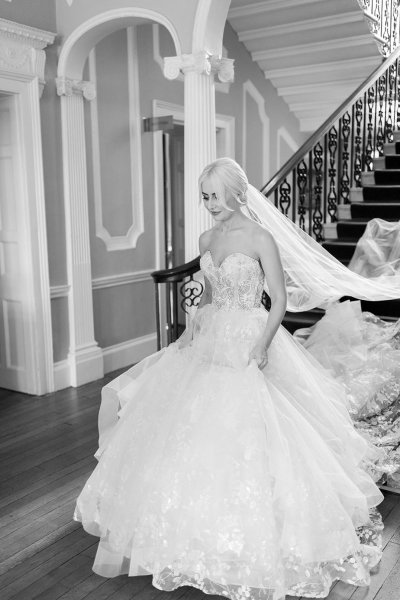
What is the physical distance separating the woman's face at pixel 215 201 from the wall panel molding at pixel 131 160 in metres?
3.19

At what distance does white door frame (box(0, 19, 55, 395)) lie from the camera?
4848 mm

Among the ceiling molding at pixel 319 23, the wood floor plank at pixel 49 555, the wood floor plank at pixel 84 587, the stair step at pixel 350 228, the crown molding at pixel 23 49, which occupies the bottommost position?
the wood floor plank at pixel 49 555

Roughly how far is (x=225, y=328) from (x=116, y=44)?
3.91 m

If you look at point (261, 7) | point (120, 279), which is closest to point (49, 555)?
point (120, 279)

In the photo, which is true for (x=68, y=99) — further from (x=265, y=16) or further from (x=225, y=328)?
(x=225, y=328)

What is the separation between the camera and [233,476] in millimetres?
Answer: 2439

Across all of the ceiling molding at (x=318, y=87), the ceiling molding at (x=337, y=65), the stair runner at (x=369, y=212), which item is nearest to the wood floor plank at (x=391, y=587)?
the stair runner at (x=369, y=212)

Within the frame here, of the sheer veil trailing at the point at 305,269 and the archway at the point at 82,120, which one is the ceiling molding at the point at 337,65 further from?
the sheer veil trailing at the point at 305,269

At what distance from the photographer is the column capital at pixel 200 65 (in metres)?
4.28

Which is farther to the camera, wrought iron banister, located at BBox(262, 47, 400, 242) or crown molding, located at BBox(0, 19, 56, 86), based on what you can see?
wrought iron banister, located at BBox(262, 47, 400, 242)

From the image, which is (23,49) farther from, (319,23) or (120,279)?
(319,23)

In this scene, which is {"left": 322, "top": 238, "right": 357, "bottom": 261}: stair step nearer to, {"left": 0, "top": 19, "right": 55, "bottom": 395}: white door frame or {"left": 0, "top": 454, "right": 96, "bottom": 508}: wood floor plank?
{"left": 0, "top": 19, "right": 55, "bottom": 395}: white door frame

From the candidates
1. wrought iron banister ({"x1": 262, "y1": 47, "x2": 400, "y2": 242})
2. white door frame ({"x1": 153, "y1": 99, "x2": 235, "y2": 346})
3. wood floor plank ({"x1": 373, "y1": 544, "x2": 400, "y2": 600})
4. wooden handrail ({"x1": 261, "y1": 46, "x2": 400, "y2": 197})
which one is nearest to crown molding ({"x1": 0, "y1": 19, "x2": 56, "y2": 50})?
white door frame ({"x1": 153, "y1": 99, "x2": 235, "y2": 346})

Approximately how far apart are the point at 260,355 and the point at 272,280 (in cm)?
33
